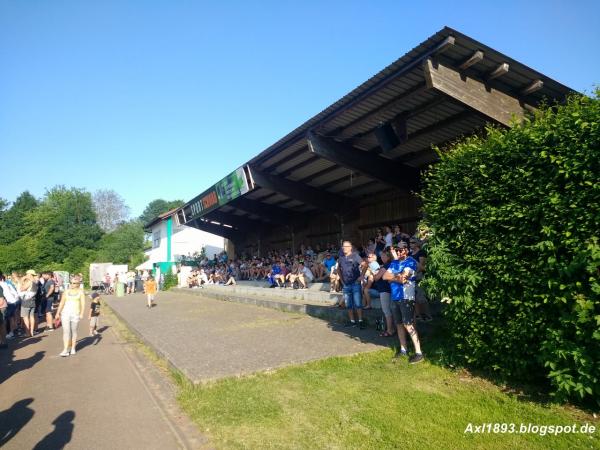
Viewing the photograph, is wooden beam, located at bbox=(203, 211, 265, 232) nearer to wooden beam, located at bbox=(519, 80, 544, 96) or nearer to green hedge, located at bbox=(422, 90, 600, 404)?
wooden beam, located at bbox=(519, 80, 544, 96)

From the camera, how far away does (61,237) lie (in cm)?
6169

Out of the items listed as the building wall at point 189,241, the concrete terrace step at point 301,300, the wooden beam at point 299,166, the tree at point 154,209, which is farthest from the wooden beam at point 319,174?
the tree at point 154,209

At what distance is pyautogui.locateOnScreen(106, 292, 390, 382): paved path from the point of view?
20.7ft

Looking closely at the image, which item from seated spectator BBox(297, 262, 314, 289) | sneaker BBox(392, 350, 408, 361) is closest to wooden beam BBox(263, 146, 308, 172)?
seated spectator BBox(297, 262, 314, 289)

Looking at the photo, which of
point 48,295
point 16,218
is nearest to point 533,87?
point 48,295

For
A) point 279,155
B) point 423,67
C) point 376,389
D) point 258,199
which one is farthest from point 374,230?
point 376,389

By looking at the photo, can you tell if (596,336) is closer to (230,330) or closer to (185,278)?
(230,330)

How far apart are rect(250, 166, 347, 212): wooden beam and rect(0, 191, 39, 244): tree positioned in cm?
6928

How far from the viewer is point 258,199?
21.2 metres

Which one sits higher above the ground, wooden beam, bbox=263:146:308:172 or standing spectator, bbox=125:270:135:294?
wooden beam, bbox=263:146:308:172

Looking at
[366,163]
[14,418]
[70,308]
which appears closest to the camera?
[14,418]

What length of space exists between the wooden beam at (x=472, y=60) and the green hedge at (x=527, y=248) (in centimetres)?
269

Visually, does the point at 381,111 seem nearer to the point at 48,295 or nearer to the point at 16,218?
the point at 48,295

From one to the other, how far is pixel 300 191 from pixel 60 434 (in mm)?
12770
